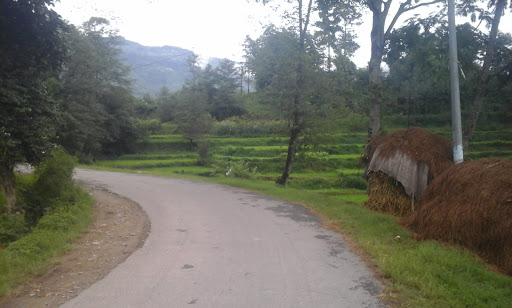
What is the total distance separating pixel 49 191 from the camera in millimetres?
12250

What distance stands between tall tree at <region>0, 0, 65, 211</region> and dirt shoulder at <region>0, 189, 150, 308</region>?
271cm

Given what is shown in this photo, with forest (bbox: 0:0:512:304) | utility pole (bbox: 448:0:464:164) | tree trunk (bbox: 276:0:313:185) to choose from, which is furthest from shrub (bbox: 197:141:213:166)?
utility pole (bbox: 448:0:464:164)

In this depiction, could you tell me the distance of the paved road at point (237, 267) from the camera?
16.3 feet

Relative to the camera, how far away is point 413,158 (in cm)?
Result: 1101

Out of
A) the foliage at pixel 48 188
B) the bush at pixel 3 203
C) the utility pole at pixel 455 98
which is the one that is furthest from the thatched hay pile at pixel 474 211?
the bush at pixel 3 203

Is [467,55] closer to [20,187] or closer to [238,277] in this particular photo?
[238,277]

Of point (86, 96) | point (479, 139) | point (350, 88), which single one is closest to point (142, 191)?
point (350, 88)

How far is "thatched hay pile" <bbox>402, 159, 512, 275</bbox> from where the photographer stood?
6.68 meters

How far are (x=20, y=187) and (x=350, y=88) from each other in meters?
13.2

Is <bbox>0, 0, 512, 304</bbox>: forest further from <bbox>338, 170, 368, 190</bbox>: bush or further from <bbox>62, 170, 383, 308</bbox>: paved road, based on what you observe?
<bbox>62, 170, 383, 308</bbox>: paved road

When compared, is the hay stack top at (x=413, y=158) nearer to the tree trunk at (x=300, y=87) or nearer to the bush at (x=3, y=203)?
the tree trunk at (x=300, y=87)

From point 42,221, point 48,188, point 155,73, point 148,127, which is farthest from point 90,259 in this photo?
point 155,73

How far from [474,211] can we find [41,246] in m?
7.61

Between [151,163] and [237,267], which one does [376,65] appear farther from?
[151,163]
